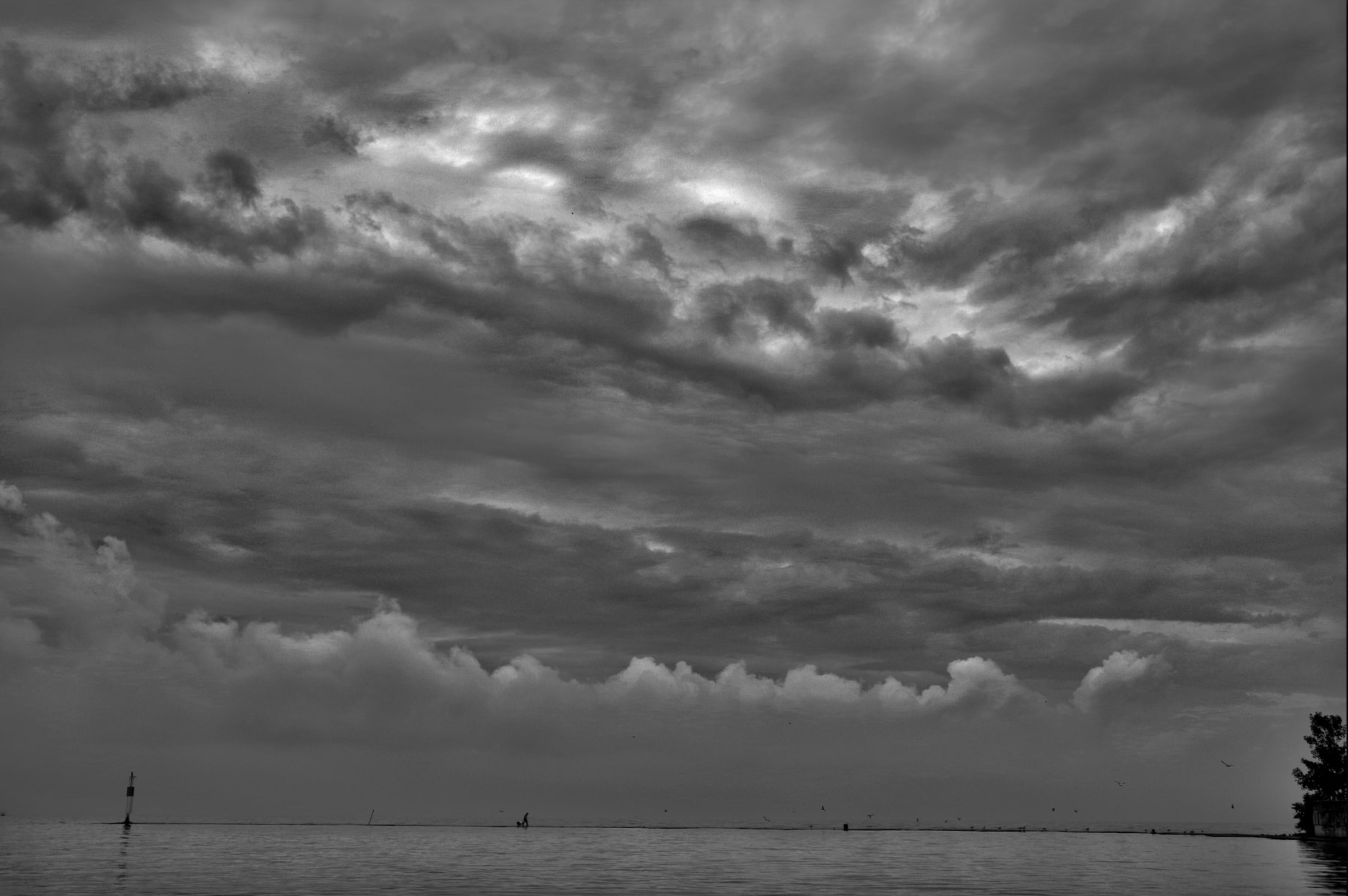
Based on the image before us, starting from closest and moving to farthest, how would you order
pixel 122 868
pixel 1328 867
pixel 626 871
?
pixel 122 868, pixel 626 871, pixel 1328 867

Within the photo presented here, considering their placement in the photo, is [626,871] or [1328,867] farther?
[1328,867]

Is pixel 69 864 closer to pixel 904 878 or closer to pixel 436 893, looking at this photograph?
pixel 436 893

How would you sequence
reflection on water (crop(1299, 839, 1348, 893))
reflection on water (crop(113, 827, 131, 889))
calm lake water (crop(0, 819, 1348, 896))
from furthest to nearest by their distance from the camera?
1. reflection on water (crop(1299, 839, 1348, 893))
2. calm lake water (crop(0, 819, 1348, 896))
3. reflection on water (crop(113, 827, 131, 889))

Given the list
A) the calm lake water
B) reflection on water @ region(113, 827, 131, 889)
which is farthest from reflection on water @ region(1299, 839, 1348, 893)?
reflection on water @ region(113, 827, 131, 889)

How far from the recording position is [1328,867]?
442ft

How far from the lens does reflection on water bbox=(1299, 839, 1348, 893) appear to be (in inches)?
4028

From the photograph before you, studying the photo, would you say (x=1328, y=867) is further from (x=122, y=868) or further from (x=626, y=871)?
(x=122, y=868)

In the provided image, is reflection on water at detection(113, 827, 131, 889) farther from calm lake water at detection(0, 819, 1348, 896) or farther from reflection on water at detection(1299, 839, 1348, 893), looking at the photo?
reflection on water at detection(1299, 839, 1348, 893)

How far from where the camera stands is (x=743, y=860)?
15338 centimetres

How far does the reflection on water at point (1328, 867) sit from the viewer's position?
4028 inches

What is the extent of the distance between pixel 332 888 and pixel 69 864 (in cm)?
4507

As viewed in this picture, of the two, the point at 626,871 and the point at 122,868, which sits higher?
the point at 626,871

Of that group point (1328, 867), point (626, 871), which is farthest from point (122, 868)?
point (1328, 867)

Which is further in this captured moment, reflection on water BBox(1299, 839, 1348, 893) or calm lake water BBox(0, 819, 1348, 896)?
reflection on water BBox(1299, 839, 1348, 893)
